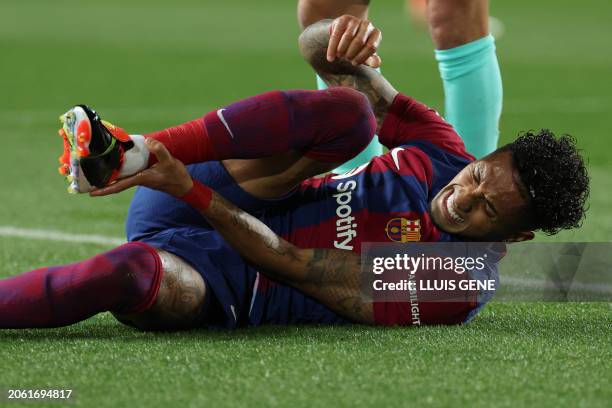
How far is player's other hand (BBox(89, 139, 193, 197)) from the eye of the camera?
105 inches

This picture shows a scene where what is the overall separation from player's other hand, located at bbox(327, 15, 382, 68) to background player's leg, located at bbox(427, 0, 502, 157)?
708 mm

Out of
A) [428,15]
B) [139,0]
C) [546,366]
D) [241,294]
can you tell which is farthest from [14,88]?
[139,0]

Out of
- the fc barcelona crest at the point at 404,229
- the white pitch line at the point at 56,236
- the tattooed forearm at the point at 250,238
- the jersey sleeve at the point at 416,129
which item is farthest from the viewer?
the white pitch line at the point at 56,236

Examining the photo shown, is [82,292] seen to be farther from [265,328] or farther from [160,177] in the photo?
[265,328]

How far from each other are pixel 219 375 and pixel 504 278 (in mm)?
1359

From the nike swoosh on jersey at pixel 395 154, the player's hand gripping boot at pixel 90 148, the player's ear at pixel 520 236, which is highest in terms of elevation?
the player's hand gripping boot at pixel 90 148

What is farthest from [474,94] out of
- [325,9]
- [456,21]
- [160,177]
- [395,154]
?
[160,177]

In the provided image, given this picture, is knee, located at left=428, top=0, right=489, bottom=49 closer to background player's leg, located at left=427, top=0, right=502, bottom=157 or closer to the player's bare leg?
background player's leg, located at left=427, top=0, right=502, bottom=157

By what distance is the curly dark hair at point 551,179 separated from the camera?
9.39ft

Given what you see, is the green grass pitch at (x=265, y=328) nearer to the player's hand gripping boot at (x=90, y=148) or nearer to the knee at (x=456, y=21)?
the player's hand gripping boot at (x=90, y=148)

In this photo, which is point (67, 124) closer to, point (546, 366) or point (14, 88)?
point (546, 366)

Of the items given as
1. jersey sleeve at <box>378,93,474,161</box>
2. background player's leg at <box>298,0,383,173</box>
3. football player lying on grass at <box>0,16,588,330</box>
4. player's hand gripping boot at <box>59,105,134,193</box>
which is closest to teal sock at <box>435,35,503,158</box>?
background player's leg at <box>298,0,383,173</box>

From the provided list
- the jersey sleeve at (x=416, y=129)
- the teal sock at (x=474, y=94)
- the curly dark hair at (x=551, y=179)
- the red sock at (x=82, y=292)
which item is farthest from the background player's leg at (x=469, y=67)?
the red sock at (x=82, y=292)

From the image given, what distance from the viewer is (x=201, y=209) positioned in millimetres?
2771
